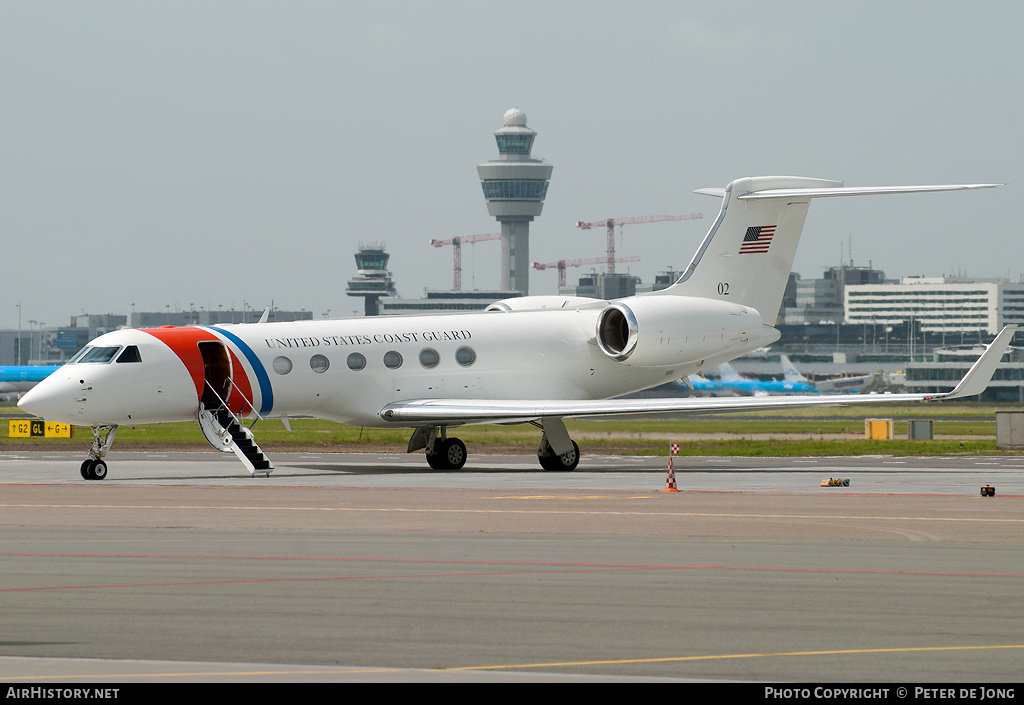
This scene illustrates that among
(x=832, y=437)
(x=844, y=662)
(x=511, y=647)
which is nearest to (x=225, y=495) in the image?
(x=511, y=647)

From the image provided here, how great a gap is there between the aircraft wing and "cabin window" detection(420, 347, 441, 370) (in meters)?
1.03

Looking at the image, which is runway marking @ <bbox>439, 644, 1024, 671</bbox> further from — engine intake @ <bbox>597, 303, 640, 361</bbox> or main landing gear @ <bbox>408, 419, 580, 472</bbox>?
engine intake @ <bbox>597, 303, 640, 361</bbox>

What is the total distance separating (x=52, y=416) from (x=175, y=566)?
16355 mm

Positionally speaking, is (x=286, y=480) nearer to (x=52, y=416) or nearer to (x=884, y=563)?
(x=52, y=416)

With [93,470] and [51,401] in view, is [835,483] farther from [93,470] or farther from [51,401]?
[51,401]

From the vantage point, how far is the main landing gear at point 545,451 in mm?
33719

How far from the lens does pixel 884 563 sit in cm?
1461

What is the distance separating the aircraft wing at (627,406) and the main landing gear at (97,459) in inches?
261

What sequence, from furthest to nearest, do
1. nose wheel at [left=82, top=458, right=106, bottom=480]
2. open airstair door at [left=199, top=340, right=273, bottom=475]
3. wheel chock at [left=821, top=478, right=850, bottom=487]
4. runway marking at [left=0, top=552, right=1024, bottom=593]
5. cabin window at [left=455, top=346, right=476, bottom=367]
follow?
cabin window at [left=455, top=346, right=476, bottom=367] → open airstair door at [left=199, top=340, right=273, bottom=475] → nose wheel at [left=82, top=458, right=106, bottom=480] → wheel chock at [left=821, top=478, right=850, bottom=487] → runway marking at [left=0, top=552, right=1024, bottom=593]

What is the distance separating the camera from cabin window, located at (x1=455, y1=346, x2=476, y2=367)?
34.6 metres

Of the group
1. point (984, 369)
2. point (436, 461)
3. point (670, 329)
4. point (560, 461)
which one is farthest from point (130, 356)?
point (984, 369)

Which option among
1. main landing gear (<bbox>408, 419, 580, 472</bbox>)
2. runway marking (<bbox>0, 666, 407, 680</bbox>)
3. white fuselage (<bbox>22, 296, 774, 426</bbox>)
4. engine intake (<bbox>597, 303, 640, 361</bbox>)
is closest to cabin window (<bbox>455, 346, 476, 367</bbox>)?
white fuselage (<bbox>22, 296, 774, 426</bbox>)

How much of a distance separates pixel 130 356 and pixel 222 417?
8.32ft

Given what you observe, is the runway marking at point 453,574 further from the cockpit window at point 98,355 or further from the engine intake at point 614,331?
the engine intake at point 614,331
